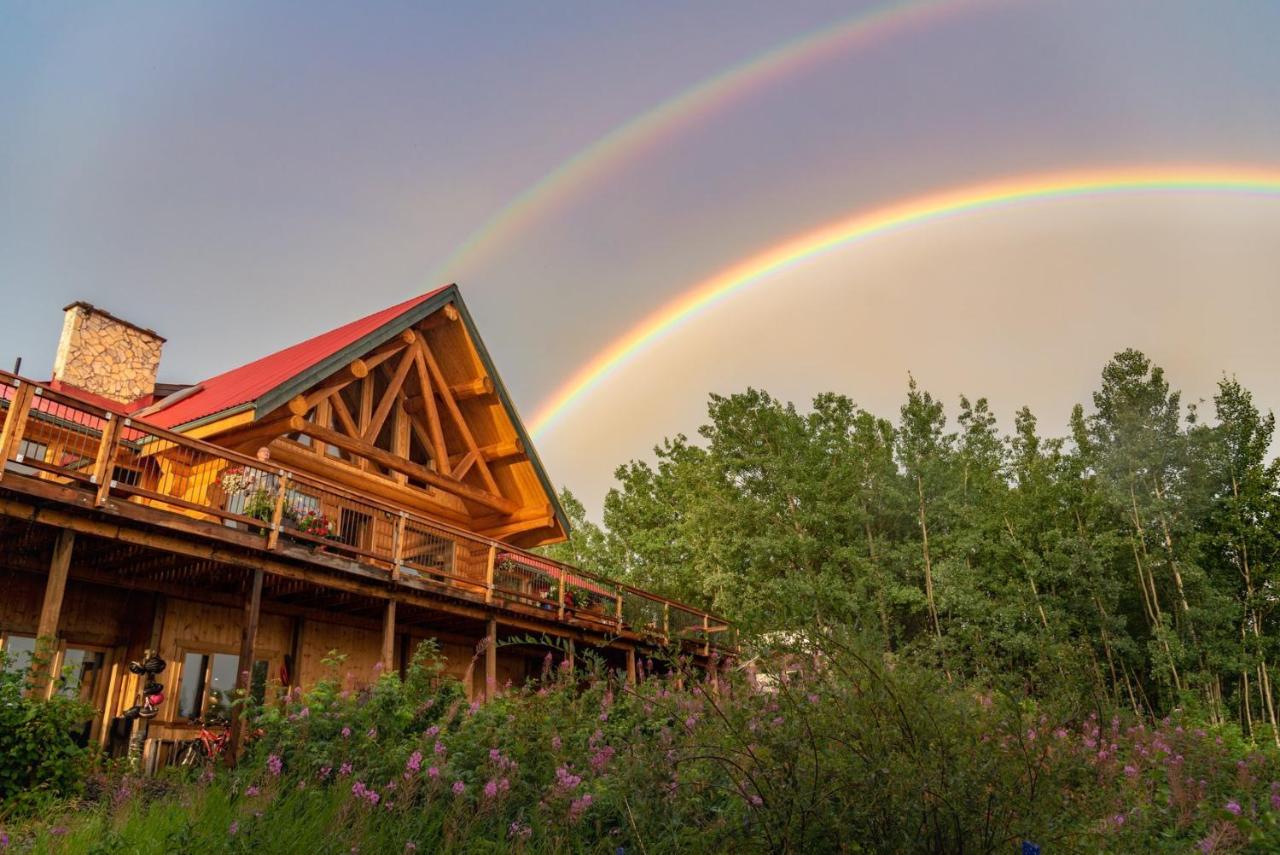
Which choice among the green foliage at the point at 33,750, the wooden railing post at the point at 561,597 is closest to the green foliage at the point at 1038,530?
the wooden railing post at the point at 561,597

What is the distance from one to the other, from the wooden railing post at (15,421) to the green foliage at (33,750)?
2.18 m

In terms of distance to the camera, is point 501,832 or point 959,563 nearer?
point 501,832

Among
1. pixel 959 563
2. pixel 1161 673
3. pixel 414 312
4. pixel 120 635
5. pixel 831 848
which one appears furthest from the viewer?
pixel 959 563

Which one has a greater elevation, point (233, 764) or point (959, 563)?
point (959, 563)

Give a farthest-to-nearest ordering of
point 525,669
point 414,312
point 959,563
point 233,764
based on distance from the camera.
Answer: point 959,563 < point 525,669 < point 414,312 < point 233,764

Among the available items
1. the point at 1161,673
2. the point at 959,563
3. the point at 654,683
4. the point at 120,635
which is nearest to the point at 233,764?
the point at 120,635

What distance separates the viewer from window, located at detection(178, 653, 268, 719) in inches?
477

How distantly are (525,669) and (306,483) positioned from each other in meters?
9.43

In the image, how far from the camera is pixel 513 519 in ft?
66.0

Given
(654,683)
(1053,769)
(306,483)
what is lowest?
(1053,769)

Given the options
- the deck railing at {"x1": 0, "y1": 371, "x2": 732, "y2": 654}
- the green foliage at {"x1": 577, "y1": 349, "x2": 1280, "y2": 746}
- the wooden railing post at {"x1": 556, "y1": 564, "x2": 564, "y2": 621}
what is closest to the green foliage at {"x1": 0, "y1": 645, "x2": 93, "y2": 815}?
the deck railing at {"x1": 0, "y1": 371, "x2": 732, "y2": 654}

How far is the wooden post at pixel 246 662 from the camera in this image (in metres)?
10.1

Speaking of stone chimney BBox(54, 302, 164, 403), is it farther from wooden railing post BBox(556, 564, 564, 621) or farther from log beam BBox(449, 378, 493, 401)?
wooden railing post BBox(556, 564, 564, 621)

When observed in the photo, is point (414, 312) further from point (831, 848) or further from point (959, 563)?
point (959, 563)
